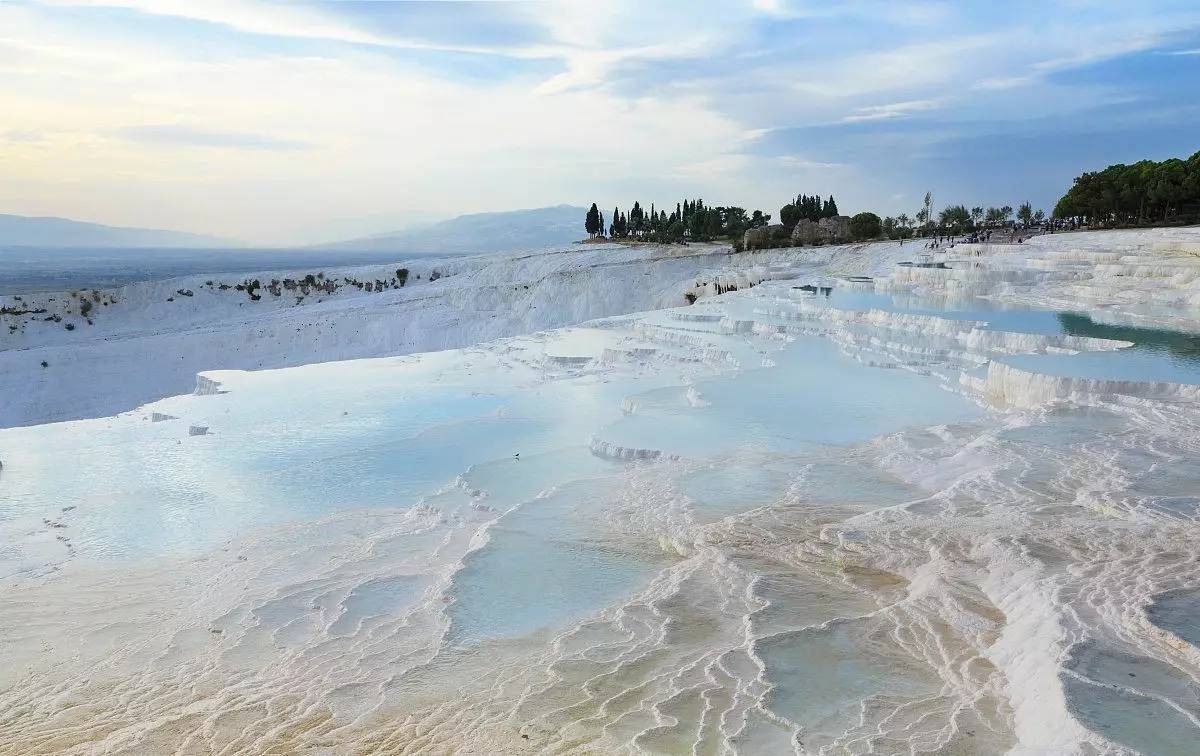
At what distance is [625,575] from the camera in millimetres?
4832

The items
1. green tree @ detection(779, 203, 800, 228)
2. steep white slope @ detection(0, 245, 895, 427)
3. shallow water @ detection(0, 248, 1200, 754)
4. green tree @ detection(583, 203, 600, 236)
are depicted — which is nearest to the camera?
shallow water @ detection(0, 248, 1200, 754)

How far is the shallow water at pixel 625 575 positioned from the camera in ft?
11.0

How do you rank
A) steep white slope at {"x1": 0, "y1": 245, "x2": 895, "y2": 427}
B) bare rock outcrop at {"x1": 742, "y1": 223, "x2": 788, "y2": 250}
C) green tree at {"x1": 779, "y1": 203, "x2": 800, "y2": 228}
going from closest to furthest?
steep white slope at {"x1": 0, "y1": 245, "x2": 895, "y2": 427} < bare rock outcrop at {"x1": 742, "y1": 223, "x2": 788, "y2": 250} < green tree at {"x1": 779, "y1": 203, "x2": 800, "y2": 228}

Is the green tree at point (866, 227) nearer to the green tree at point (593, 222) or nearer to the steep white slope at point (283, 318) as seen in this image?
the steep white slope at point (283, 318)

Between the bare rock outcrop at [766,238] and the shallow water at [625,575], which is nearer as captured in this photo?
the shallow water at [625,575]

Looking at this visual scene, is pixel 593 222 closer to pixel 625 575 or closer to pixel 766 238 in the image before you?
pixel 766 238

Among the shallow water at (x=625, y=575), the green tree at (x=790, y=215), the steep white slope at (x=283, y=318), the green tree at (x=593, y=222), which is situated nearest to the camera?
the shallow water at (x=625, y=575)

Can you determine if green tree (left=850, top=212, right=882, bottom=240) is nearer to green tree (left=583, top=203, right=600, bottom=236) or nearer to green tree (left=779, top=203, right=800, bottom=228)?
green tree (left=779, top=203, right=800, bottom=228)

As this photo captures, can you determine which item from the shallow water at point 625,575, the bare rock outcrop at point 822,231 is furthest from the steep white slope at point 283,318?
the shallow water at point 625,575

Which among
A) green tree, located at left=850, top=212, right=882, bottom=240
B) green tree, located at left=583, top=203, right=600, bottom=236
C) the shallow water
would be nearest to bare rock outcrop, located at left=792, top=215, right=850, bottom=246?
green tree, located at left=850, top=212, right=882, bottom=240

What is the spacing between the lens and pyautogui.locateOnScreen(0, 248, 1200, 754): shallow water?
336cm

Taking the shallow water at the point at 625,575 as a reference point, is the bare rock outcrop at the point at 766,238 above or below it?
Result: above

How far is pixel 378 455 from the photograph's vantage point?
7570mm

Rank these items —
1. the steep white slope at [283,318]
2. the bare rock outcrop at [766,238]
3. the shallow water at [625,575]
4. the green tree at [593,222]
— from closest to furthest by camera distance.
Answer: the shallow water at [625,575], the steep white slope at [283,318], the bare rock outcrop at [766,238], the green tree at [593,222]
